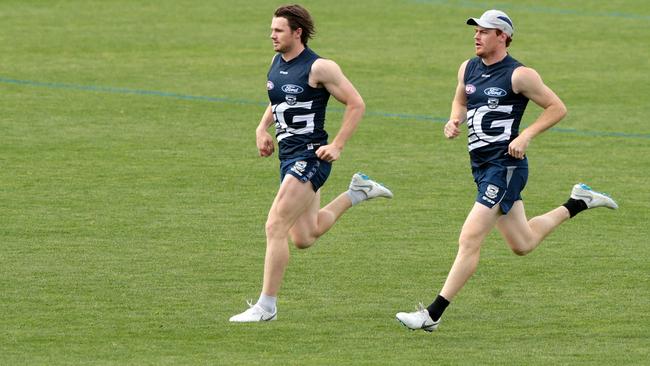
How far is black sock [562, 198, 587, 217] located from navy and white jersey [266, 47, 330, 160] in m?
2.25

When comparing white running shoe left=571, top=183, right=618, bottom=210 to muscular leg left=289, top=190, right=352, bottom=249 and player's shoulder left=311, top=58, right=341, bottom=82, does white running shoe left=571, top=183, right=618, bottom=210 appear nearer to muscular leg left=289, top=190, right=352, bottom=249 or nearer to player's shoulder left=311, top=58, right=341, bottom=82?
muscular leg left=289, top=190, right=352, bottom=249

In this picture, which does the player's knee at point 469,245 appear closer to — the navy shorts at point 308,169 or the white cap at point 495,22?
the navy shorts at point 308,169

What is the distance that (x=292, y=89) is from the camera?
35.3 feet

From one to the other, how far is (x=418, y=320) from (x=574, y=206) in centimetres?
236

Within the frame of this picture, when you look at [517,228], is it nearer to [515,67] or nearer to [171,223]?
[515,67]

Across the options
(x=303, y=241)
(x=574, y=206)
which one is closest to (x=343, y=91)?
(x=303, y=241)

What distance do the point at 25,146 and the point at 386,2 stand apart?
44.5 ft

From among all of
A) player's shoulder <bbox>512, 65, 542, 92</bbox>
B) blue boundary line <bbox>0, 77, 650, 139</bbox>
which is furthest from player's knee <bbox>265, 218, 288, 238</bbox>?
blue boundary line <bbox>0, 77, 650, 139</bbox>

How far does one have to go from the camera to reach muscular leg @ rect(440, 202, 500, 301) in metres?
10.2

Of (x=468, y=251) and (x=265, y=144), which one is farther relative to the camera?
(x=265, y=144)

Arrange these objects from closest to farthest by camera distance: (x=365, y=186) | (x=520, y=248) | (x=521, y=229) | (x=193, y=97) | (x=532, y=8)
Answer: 1. (x=521, y=229)
2. (x=520, y=248)
3. (x=365, y=186)
4. (x=193, y=97)
5. (x=532, y=8)

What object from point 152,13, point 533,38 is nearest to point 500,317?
point 533,38

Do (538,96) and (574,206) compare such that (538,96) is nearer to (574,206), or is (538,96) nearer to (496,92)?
(496,92)

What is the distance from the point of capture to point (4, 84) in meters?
21.5
